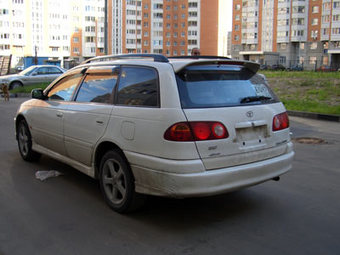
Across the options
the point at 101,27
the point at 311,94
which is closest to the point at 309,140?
the point at 311,94

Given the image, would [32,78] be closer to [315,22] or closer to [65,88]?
[65,88]

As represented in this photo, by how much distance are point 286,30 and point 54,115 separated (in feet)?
319

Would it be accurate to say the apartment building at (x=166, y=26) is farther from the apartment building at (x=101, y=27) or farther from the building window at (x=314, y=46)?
the building window at (x=314, y=46)

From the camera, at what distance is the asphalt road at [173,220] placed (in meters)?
3.66

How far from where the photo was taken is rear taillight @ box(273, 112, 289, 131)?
4.54m

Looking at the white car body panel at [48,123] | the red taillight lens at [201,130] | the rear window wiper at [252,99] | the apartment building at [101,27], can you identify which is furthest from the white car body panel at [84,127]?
the apartment building at [101,27]

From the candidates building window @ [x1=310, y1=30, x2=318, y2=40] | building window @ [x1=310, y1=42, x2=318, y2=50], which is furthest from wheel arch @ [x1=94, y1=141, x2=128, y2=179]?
building window @ [x1=310, y1=30, x2=318, y2=40]

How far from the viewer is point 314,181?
5.84 metres

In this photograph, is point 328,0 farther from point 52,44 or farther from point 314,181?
point 314,181

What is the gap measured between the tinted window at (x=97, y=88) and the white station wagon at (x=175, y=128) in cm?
1

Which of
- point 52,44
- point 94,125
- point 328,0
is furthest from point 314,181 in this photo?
point 52,44

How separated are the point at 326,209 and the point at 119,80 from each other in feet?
9.41

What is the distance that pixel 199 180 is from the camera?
3.81m

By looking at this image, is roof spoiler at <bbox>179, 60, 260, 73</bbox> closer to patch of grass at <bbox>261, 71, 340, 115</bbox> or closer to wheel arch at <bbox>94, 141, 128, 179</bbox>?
wheel arch at <bbox>94, 141, 128, 179</bbox>
